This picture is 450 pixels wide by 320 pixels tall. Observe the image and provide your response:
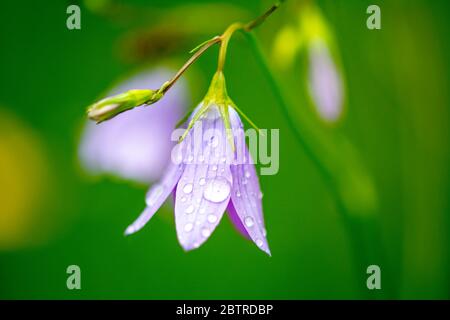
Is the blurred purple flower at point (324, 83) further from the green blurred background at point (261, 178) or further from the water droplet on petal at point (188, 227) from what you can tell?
the water droplet on petal at point (188, 227)

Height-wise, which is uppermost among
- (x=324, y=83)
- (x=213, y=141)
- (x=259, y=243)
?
(x=324, y=83)

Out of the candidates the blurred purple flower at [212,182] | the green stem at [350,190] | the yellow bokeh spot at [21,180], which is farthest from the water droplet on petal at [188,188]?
the yellow bokeh spot at [21,180]

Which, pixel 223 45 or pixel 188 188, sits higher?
pixel 223 45

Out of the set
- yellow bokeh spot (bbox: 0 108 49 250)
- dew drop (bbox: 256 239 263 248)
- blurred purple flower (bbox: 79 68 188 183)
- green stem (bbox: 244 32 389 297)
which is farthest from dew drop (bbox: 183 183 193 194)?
yellow bokeh spot (bbox: 0 108 49 250)

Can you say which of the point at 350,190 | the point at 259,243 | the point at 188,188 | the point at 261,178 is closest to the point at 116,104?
the point at 188,188

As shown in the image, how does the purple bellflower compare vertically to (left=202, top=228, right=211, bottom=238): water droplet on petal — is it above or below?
above

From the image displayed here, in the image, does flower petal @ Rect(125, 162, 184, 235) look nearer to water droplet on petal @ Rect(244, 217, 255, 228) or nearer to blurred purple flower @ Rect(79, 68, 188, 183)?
water droplet on petal @ Rect(244, 217, 255, 228)

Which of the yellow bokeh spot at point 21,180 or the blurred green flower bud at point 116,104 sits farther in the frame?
the yellow bokeh spot at point 21,180

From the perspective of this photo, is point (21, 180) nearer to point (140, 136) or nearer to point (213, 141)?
point (140, 136)
